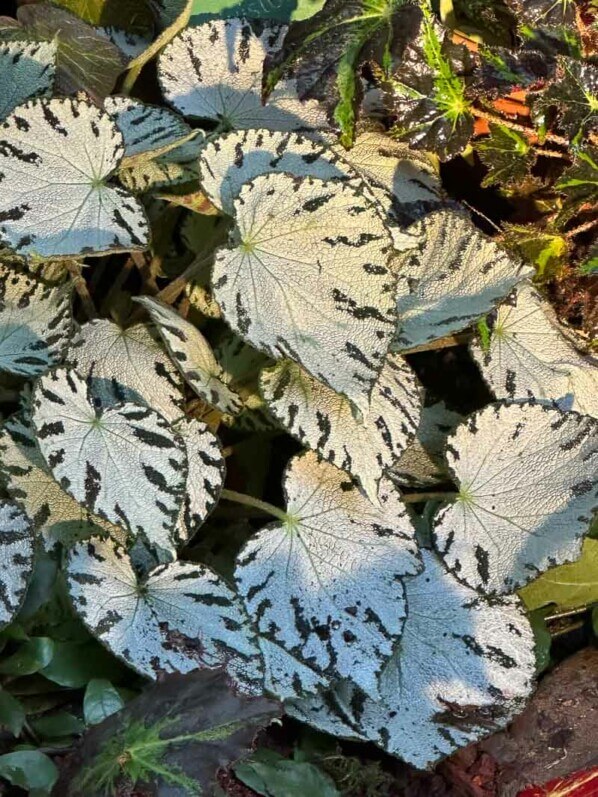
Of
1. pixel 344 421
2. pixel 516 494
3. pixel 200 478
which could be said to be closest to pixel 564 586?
pixel 516 494

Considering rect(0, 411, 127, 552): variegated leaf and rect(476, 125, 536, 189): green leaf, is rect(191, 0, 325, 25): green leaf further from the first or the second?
rect(0, 411, 127, 552): variegated leaf

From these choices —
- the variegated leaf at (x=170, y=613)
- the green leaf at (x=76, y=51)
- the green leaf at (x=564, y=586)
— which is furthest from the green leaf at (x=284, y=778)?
the green leaf at (x=76, y=51)

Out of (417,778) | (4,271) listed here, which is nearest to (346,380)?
(4,271)

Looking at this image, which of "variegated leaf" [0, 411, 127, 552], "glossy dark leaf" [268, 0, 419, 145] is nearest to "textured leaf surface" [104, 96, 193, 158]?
"glossy dark leaf" [268, 0, 419, 145]

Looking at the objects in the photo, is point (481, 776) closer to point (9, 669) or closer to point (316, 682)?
point (316, 682)

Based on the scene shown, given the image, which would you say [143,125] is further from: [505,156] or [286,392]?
[505,156]

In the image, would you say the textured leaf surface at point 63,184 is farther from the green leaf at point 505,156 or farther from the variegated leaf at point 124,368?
the green leaf at point 505,156
